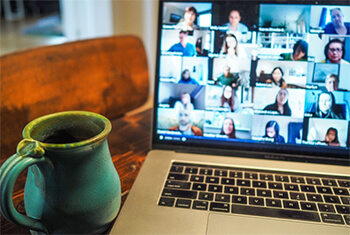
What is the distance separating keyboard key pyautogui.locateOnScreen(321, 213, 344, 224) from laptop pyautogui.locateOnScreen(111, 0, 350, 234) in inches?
2.3

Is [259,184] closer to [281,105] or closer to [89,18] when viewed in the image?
[281,105]

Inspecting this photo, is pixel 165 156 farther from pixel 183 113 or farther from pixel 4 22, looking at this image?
pixel 4 22

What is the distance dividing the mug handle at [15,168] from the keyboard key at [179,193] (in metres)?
0.20

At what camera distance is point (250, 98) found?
24.3 inches

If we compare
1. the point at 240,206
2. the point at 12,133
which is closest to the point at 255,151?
the point at 240,206

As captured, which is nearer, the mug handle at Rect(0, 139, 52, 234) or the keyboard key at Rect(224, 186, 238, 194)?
the mug handle at Rect(0, 139, 52, 234)

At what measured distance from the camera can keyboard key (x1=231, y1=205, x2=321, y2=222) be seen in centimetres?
48

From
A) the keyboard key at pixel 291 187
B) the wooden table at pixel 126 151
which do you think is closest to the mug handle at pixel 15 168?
the wooden table at pixel 126 151

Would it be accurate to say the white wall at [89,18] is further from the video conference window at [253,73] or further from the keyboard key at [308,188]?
the keyboard key at [308,188]

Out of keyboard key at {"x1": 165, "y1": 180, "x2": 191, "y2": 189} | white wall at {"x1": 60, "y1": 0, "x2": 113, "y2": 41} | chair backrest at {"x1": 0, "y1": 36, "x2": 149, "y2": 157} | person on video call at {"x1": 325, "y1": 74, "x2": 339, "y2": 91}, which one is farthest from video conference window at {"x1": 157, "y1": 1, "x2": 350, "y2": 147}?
white wall at {"x1": 60, "y1": 0, "x2": 113, "y2": 41}

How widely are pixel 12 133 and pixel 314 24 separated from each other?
0.71 meters

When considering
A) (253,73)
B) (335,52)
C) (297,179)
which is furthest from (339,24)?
(297,179)

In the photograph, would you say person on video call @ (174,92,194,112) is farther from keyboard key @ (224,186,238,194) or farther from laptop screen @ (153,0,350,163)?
keyboard key @ (224,186,238,194)

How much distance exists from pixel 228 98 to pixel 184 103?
8 centimetres
